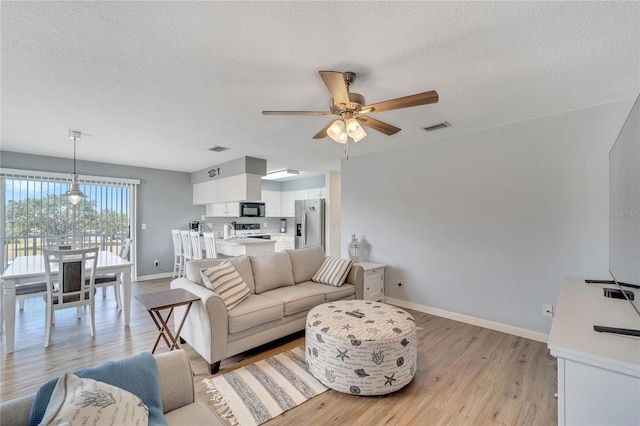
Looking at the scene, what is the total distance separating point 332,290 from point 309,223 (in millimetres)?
3738

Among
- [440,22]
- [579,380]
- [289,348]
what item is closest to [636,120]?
[440,22]

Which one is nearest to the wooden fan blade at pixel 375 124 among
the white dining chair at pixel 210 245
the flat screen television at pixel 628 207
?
the flat screen television at pixel 628 207

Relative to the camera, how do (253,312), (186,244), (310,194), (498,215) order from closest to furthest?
(253,312), (498,215), (186,244), (310,194)

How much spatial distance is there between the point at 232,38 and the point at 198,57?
36 centimetres

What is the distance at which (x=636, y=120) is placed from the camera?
4.68 ft

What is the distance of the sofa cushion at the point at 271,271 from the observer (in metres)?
3.16

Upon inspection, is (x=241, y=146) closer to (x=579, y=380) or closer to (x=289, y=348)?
(x=289, y=348)

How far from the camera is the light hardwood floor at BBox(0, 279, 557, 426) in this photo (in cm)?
185

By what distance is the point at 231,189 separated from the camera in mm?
5250

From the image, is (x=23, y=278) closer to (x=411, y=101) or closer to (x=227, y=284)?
(x=227, y=284)

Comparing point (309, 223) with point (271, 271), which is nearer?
point (271, 271)

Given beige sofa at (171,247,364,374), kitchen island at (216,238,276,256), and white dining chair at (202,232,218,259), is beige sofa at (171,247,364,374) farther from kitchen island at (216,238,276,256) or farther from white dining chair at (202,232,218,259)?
white dining chair at (202,232,218,259)


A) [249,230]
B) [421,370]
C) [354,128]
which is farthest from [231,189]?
[421,370]

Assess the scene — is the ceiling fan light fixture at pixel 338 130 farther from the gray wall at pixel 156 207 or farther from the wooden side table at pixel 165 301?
the gray wall at pixel 156 207
